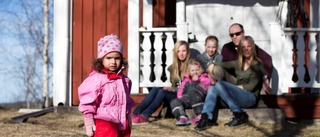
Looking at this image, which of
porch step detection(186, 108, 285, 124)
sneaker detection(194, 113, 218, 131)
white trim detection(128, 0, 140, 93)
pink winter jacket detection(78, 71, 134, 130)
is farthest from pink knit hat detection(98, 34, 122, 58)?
white trim detection(128, 0, 140, 93)

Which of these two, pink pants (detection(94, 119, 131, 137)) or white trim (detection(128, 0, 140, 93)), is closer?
pink pants (detection(94, 119, 131, 137))

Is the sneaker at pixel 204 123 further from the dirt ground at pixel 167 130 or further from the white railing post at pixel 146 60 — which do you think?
the white railing post at pixel 146 60

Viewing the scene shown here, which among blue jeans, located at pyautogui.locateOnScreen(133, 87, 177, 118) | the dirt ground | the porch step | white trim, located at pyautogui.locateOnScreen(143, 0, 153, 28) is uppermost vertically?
white trim, located at pyautogui.locateOnScreen(143, 0, 153, 28)

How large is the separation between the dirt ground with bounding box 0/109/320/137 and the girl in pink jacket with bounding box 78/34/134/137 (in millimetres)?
2245

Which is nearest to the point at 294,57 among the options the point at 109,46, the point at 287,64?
the point at 287,64

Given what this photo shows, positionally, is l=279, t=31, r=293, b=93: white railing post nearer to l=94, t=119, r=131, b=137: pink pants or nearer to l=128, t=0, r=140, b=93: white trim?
l=128, t=0, r=140, b=93: white trim

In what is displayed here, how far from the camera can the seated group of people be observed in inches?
280

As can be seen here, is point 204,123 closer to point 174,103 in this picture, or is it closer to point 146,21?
point 174,103

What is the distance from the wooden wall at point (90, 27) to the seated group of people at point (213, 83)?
7.24 ft

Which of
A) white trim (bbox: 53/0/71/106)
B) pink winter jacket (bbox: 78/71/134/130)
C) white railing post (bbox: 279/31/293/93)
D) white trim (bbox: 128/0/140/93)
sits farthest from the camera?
white trim (bbox: 53/0/71/106)

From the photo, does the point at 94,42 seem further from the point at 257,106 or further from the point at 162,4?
the point at 257,106

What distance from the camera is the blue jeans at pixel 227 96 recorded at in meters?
7.06

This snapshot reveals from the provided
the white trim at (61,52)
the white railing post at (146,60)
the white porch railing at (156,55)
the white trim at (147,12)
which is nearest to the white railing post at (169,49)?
the white porch railing at (156,55)

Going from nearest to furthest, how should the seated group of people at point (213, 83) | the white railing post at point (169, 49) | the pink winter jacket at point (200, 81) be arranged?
the seated group of people at point (213, 83), the pink winter jacket at point (200, 81), the white railing post at point (169, 49)
